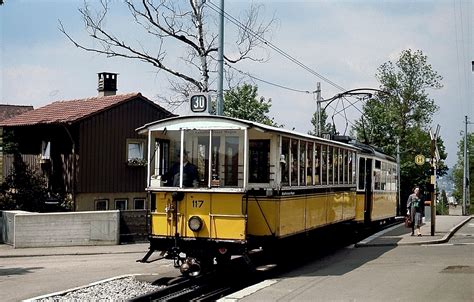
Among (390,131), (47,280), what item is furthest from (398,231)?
(390,131)

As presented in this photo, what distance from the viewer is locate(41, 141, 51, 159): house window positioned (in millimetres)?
28286

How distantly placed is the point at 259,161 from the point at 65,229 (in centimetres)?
960

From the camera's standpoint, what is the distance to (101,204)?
27.6 m

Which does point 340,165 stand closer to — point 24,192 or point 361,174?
point 361,174

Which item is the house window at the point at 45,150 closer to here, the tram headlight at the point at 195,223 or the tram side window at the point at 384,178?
the tram side window at the point at 384,178

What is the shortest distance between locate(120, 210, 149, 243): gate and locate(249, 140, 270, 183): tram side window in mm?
8999

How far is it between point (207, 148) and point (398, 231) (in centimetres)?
1276

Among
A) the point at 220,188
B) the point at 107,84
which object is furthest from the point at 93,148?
the point at 220,188

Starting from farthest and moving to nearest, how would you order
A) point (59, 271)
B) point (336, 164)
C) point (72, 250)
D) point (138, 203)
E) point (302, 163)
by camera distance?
point (138, 203)
point (72, 250)
point (336, 164)
point (59, 271)
point (302, 163)

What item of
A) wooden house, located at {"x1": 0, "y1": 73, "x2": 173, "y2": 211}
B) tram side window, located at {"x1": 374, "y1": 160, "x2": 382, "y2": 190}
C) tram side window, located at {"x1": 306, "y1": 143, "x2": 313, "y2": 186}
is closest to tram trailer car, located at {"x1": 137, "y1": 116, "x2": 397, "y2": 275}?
tram side window, located at {"x1": 306, "y1": 143, "x2": 313, "y2": 186}

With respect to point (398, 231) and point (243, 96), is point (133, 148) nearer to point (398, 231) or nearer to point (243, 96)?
point (398, 231)

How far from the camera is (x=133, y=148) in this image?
28.9 meters

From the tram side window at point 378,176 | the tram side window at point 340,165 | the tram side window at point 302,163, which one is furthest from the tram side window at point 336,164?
the tram side window at point 378,176

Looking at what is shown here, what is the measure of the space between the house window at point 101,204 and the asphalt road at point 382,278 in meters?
13.5
